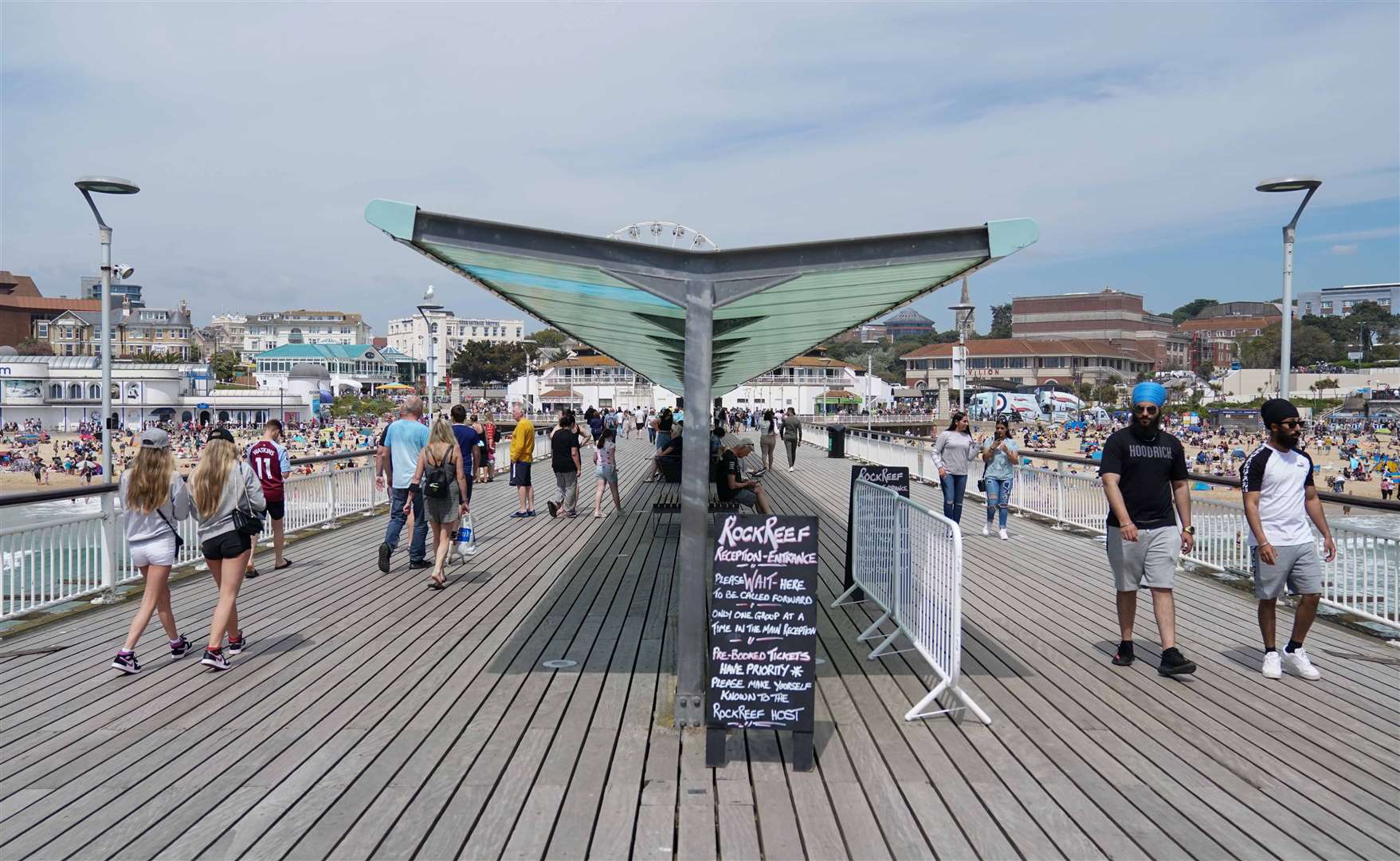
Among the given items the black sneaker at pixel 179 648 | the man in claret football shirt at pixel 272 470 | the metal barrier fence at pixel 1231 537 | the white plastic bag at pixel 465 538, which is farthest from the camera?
the white plastic bag at pixel 465 538

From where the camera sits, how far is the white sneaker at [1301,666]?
5852mm

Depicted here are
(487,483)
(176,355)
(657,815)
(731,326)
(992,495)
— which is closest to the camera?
(657,815)

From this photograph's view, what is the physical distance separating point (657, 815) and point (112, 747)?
2.73m

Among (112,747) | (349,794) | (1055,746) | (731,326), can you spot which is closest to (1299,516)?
(1055,746)

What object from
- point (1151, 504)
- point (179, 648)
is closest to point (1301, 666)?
point (1151, 504)

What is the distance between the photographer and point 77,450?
58.4 m

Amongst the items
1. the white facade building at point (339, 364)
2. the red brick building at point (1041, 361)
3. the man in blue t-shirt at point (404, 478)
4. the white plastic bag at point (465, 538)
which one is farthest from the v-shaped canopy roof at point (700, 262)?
the white facade building at point (339, 364)

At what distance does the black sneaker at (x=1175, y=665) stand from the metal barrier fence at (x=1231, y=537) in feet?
3.66

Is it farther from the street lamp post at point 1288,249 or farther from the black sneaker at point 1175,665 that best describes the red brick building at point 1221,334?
the black sneaker at point 1175,665

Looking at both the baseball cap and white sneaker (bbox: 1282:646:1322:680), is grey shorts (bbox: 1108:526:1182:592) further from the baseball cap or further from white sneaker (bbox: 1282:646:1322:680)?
the baseball cap

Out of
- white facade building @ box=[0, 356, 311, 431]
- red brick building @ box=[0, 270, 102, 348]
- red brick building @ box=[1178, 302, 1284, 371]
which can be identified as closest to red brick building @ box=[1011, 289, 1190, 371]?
red brick building @ box=[1178, 302, 1284, 371]

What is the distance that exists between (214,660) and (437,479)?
2.77 metres

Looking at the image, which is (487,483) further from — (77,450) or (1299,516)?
(77,450)

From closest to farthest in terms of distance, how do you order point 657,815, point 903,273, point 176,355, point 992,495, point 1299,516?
point 657,815 → point 903,273 → point 1299,516 → point 992,495 → point 176,355
